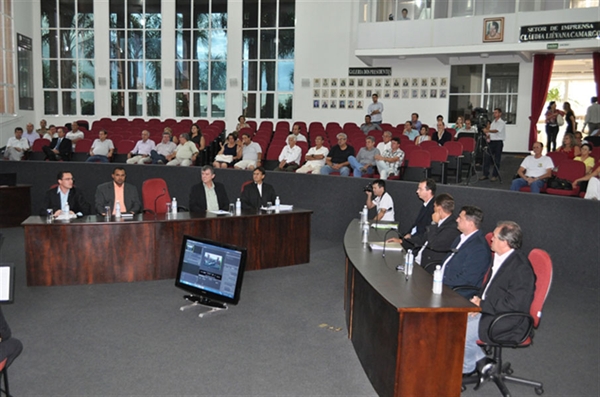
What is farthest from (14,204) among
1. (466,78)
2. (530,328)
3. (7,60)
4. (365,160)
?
(466,78)

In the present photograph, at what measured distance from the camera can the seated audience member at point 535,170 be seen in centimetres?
890

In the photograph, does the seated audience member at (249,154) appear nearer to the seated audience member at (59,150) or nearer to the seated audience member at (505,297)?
the seated audience member at (59,150)

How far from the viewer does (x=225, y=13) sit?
18281 millimetres

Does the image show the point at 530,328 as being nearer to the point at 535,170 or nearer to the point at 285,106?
the point at 535,170

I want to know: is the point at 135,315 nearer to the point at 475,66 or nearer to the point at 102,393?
the point at 102,393

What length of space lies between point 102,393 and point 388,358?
1.96m

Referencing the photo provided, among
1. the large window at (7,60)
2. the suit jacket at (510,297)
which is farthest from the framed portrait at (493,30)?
the large window at (7,60)

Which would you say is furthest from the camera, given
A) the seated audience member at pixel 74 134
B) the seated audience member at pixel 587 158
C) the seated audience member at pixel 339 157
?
the seated audience member at pixel 74 134

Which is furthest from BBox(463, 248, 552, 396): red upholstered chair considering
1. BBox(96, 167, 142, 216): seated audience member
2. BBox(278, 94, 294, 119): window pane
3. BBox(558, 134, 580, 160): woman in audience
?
BBox(278, 94, 294, 119): window pane

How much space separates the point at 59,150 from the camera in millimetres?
12703

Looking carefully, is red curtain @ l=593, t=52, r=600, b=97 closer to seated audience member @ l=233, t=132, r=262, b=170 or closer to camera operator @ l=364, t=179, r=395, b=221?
seated audience member @ l=233, t=132, r=262, b=170

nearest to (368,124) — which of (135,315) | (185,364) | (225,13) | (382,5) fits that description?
(382,5)

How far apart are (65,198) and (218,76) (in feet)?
39.3

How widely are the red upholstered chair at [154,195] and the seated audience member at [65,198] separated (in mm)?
917
